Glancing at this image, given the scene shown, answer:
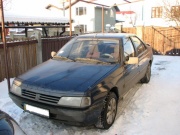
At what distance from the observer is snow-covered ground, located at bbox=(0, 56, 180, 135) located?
11.0ft

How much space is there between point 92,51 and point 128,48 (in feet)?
2.85

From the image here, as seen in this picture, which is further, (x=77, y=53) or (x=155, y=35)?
(x=155, y=35)

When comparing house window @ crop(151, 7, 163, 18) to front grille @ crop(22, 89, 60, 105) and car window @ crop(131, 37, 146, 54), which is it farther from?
front grille @ crop(22, 89, 60, 105)

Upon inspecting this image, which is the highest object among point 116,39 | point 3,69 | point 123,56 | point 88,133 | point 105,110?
point 116,39

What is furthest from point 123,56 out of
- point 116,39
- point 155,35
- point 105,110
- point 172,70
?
point 155,35

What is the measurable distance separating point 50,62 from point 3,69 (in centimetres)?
231

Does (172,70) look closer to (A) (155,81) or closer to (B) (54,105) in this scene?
(A) (155,81)

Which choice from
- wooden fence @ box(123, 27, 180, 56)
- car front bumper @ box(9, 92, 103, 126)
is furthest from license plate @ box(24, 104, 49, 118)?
wooden fence @ box(123, 27, 180, 56)

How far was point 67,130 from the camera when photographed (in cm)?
335

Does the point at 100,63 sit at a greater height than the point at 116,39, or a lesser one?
lesser

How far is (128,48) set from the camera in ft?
14.7

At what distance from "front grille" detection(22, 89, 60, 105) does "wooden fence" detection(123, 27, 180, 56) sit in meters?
10.8

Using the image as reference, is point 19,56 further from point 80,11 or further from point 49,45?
point 80,11

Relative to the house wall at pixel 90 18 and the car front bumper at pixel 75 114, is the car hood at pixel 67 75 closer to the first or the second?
the car front bumper at pixel 75 114
